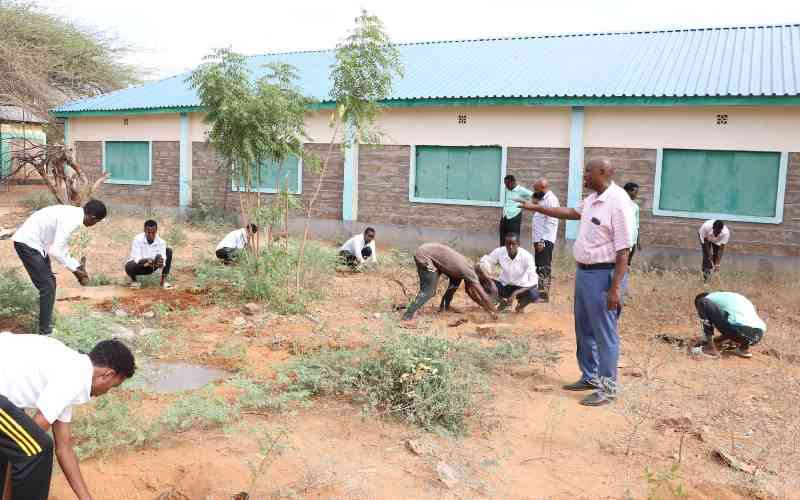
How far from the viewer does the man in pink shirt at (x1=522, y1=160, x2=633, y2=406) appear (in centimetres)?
466

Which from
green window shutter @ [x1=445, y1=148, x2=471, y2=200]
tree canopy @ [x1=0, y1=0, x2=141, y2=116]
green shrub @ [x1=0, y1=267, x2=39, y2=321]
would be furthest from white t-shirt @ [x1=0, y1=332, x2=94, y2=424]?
tree canopy @ [x1=0, y1=0, x2=141, y2=116]

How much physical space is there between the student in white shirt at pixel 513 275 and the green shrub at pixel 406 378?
2.24 meters

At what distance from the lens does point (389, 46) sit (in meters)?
8.04

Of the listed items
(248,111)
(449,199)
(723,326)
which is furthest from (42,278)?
(449,199)

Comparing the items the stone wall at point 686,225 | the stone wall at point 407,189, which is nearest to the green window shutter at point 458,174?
the stone wall at point 407,189

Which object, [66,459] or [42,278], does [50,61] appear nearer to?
[42,278]

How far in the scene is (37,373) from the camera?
2684mm

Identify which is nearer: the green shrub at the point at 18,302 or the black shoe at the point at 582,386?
the black shoe at the point at 582,386

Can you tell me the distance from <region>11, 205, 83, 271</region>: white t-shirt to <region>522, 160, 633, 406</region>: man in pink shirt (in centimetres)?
417

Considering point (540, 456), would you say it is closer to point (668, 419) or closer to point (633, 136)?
point (668, 419)

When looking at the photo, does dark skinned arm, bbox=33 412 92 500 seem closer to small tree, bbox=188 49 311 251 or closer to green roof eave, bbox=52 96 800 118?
small tree, bbox=188 49 311 251

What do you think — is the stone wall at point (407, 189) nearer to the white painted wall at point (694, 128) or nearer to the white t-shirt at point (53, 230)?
the white painted wall at point (694, 128)

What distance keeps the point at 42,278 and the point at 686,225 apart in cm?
966

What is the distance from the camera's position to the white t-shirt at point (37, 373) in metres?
2.64
